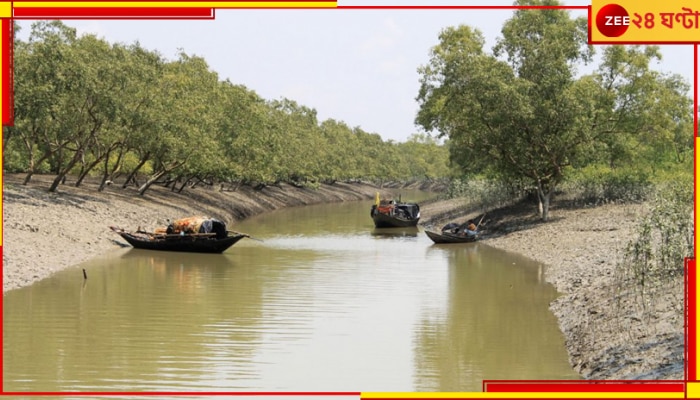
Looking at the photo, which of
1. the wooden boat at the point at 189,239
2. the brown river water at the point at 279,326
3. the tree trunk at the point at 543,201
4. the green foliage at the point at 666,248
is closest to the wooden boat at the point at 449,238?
the tree trunk at the point at 543,201

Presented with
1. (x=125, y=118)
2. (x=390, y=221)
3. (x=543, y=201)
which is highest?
(x=125, y=118)

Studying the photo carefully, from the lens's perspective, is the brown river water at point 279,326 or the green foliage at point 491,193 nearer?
the brown river water at point 279,326

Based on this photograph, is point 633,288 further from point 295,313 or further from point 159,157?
point 159,157

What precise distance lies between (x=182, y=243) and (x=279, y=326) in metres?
17.3

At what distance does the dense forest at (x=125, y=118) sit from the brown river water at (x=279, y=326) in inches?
424

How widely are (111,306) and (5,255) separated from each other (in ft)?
22.3

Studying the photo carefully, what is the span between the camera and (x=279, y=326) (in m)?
19.9

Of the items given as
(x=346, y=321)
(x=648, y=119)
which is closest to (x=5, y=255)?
(x=346, y=321)

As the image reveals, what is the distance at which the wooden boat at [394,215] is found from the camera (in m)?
56.4

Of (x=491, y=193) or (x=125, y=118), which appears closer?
(x=125, y=118)

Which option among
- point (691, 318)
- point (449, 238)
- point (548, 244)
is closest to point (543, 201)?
point (449, 238)

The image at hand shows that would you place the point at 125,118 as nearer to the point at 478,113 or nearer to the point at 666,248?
the point at 478,113

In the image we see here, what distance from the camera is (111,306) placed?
22328 mm

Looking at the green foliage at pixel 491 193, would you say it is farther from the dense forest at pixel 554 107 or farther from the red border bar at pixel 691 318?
the red border bar at pixel 691 318
